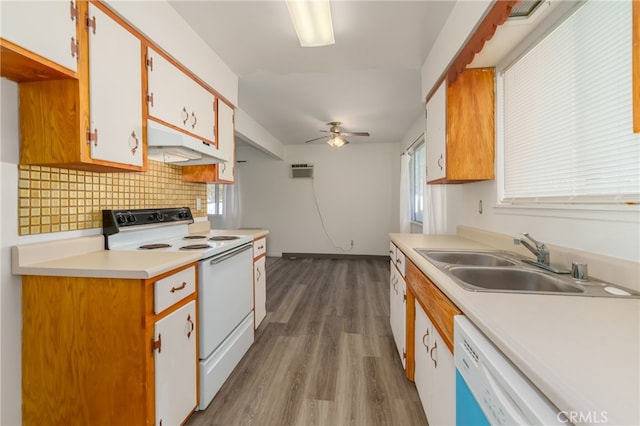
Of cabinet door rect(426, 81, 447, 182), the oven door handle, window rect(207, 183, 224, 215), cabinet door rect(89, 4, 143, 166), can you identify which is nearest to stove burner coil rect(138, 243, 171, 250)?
the oven door handle

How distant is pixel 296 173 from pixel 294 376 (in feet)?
14.8

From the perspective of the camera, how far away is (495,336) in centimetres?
64

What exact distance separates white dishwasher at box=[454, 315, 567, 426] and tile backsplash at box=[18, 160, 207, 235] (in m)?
1.84

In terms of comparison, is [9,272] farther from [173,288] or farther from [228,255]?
[228,255]

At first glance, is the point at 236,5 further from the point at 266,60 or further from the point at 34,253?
the point at 34,253

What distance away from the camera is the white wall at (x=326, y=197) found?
18.6 feet

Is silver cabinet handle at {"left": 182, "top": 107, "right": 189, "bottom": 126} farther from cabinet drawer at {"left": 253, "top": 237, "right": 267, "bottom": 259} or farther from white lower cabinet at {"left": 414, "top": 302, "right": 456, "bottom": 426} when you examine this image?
white lower cabinet at {"left": 414, "top": 302, "right": 456, "bottom": 426}

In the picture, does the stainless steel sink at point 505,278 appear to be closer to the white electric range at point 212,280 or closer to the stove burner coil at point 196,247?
the white electric range at point 212,280

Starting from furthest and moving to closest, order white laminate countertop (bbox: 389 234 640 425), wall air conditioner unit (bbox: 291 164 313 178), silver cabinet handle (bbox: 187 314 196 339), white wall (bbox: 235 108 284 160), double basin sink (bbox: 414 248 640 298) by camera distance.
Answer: wall air conditioner unit (bbox: 291 164 313 178), white wall (bbox: 235 108 284 160), silver cabinet handle (bbox: 187 314 196 339), double basin sink (bbox: 414 248 640 298), white laminate countertop (bbox: 389 234 640 425)

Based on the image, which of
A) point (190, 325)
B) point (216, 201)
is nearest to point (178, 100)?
point (190, 325)

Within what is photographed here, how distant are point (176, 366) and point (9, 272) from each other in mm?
827

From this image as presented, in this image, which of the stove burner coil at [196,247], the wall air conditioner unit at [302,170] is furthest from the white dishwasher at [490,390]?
the wall air conditioner unit at [302,170]

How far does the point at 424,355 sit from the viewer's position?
1396 millimetres

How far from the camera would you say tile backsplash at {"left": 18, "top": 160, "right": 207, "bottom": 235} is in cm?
123
